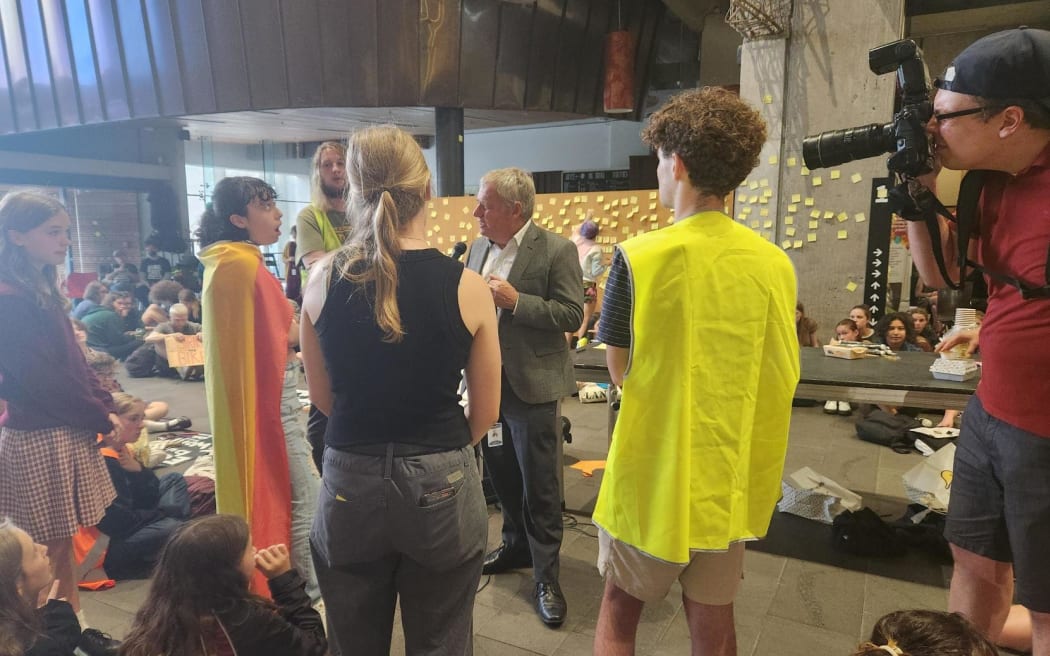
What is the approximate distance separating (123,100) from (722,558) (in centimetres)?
1144

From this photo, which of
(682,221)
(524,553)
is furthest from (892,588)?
(682,221)

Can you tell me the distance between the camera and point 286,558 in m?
1.71

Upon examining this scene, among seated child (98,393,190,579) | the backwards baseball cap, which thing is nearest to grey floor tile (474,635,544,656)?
seated child (98,393,190,579)

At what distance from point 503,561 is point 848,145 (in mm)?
2101

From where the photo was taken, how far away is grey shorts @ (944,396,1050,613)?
4.34ft

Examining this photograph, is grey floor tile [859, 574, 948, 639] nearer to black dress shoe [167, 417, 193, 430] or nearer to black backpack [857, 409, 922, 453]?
black backpack [857, 409, 922, 453]

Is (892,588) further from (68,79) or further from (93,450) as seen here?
(68,79)

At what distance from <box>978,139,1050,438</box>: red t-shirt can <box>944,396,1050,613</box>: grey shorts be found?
5 cm

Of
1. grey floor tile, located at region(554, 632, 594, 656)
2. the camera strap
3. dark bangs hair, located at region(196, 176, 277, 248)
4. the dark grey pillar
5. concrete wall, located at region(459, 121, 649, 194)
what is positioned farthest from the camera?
concrete wall, located at region(459, 121, 649, 194)

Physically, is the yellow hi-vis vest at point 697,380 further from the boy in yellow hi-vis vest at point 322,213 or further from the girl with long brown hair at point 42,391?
the girl with long brown hair at point 42,391

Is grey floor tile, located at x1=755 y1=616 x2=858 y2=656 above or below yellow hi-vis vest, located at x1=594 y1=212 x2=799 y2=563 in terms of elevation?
below

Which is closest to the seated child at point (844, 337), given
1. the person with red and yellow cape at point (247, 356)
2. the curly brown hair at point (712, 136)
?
the curly brown hair at point (712, 136)

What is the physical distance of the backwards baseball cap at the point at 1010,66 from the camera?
123cm

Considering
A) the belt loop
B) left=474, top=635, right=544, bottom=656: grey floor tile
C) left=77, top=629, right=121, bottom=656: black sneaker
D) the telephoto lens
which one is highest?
the telephoto lens
